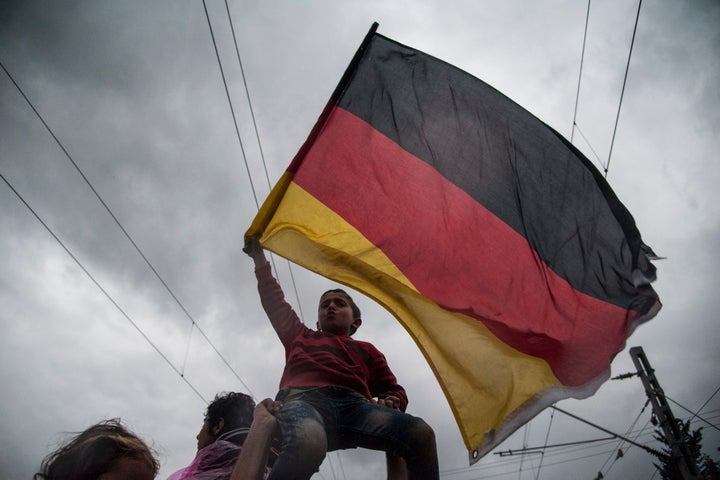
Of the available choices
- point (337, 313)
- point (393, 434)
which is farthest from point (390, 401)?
point (337, 313)

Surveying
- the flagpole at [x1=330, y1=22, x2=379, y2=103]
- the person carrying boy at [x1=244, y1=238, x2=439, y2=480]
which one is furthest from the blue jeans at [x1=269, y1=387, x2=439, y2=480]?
the flagpole at [x1=330, y1=22, x2=379, y2=103]

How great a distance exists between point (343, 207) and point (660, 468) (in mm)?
34916

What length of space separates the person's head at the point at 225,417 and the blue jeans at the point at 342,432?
1.79ft

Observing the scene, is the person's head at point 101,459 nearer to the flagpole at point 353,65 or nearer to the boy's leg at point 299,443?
the boy's leg at point 299,443

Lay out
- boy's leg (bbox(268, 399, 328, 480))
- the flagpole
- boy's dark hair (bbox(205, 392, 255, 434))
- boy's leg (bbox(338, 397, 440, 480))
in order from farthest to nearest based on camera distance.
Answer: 1. the flagpole
2. boy's dark hair (bbox(205, 392, 255, 434))
3. boy's leg (bbox(338, 397, 440, 480))
4. boy's leg (bbox(268, 399, 328, 480))

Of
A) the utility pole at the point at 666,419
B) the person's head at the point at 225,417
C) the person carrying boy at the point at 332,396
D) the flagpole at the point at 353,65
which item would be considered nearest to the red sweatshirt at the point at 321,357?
the person carrying boy at the point at 332,396

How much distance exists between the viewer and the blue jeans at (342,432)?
162 cm

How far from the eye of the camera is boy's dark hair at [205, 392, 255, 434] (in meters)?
2.38

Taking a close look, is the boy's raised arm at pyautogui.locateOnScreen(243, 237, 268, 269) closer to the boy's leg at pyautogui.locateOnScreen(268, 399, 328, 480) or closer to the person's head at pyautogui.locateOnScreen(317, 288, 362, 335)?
the person's head at pyautogui.locateOnScreen(317, 288, 362, 335)

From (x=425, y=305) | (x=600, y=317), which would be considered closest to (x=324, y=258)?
(x=425, y=305)

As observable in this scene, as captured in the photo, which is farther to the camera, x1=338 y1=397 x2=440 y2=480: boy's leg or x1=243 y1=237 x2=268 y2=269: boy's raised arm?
x1=243 y1=237 x2=268 y2=269: boy's raised arm

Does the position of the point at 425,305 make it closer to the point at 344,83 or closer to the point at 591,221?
the point at 591,221

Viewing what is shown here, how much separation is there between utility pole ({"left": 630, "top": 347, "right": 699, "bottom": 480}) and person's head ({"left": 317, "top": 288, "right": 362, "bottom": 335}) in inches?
373

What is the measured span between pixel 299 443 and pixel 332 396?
41 centimetres
